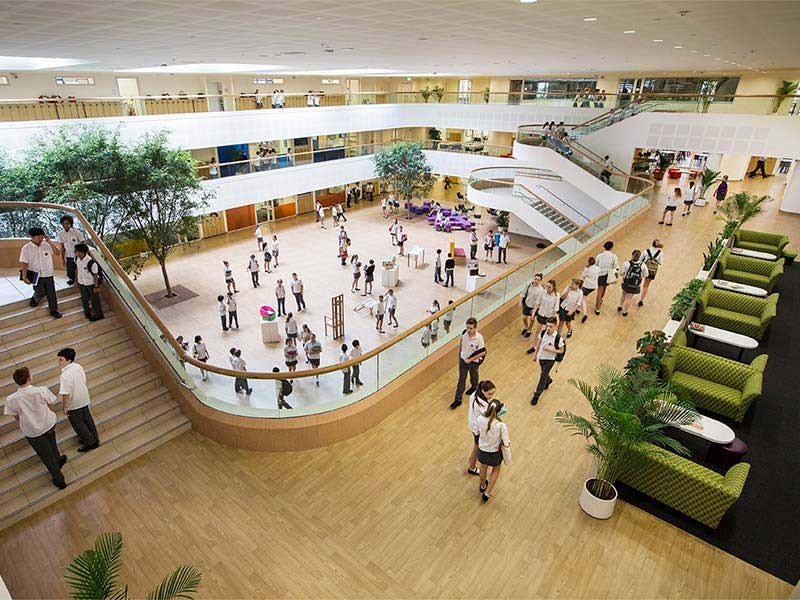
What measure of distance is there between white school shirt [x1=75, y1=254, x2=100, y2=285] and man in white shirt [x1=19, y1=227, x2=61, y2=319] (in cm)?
35

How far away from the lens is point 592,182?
17.1 m

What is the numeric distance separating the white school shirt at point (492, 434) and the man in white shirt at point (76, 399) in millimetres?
4493

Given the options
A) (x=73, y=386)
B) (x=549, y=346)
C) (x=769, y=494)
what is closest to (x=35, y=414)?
(x=73, y=386)

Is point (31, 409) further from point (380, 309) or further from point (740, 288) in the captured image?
point (740, 288)

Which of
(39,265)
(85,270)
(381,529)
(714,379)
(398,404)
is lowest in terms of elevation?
(381,529)

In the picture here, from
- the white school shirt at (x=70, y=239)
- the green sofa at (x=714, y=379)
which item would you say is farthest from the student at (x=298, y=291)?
the green sofa at (x=714, y=379)

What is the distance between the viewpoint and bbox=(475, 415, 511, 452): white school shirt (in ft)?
14.8

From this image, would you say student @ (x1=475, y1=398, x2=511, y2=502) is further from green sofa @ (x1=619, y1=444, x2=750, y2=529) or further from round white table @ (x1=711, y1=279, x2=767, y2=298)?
round white table @ (x1=711, y1=279, x2=767, y2=298)

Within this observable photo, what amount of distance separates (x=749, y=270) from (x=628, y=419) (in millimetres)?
7877

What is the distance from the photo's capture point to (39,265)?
21.6 feet

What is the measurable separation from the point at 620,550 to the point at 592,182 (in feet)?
50.1

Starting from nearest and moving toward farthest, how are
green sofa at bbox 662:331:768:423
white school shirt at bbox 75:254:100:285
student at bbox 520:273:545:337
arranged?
green sofa at bbox 662:331:768:423
white school shirt at bbox 75:254:100:285
student at bbox 520:273:545:337

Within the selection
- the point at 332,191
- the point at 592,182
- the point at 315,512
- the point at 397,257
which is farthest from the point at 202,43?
the point at 332,191

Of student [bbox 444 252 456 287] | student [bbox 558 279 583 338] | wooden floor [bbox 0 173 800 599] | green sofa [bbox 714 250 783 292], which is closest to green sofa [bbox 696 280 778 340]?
green sofa [bbox 714 250 783 292]
